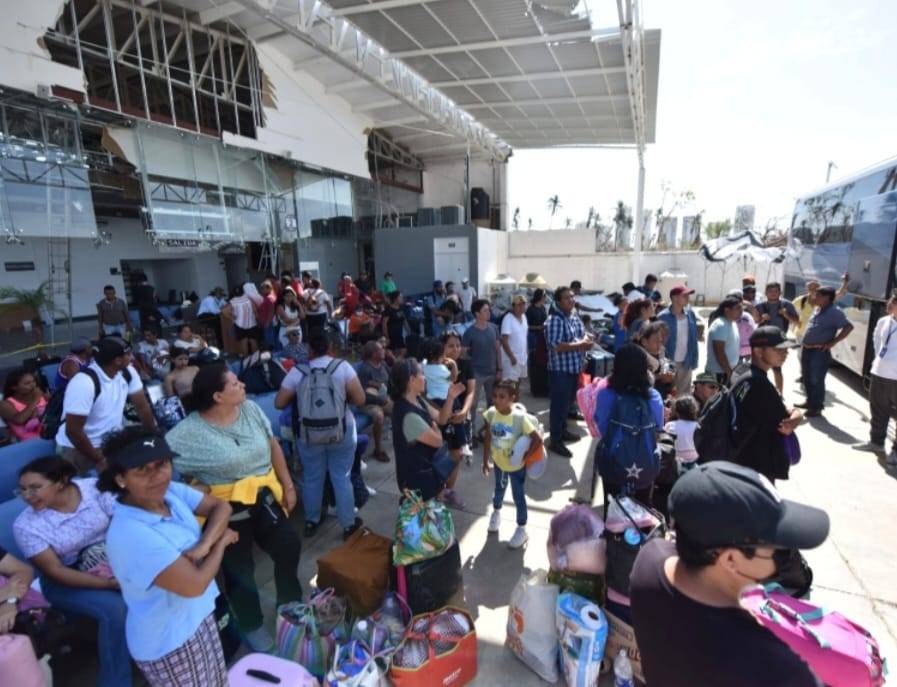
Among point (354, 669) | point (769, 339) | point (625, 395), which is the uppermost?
point (769, 339)

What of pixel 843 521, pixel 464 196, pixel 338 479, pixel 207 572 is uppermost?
pixel 464 196

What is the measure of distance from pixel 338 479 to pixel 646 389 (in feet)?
7.77

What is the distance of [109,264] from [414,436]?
54.3 feet

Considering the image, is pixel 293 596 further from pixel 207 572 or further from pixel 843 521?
pixel 843 521

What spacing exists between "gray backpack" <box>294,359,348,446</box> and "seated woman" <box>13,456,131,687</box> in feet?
4.23

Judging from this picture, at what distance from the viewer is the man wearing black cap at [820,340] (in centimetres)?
543

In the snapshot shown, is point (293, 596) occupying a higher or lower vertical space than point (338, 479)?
lower

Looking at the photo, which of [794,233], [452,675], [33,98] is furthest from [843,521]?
[33,98]

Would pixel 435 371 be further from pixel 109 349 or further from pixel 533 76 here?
pixel 533 76

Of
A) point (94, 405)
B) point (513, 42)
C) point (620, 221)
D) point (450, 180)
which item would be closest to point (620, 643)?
point (94, 405)

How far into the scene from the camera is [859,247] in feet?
→ 21.1

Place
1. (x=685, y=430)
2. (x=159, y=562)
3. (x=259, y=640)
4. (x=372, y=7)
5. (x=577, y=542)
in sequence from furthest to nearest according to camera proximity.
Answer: (x=372, y=7), (x=685, y=430), (x=259, y=640), (x=577, y=542), (x=159, y=562)

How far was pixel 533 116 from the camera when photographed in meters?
13.9

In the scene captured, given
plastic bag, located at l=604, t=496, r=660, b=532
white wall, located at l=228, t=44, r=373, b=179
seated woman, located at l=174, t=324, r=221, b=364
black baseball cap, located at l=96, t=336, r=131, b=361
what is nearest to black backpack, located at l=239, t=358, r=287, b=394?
seated woman, located at l=174, t=324, r=221, b=364
